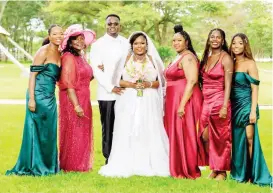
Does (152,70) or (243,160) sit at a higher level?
(152,70)

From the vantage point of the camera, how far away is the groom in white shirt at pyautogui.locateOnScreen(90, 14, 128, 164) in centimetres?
739

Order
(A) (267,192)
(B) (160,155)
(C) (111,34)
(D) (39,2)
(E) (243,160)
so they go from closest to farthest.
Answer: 1. (A) (267,192)
2. (E) (243,160)
3. (B) (160,155)
4. (C) (111,34)
5. (D) (39,2)

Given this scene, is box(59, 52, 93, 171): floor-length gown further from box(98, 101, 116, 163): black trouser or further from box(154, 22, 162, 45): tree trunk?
box(154, 22, 162, 45): tree trunk

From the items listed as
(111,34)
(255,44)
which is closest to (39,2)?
(255,44)

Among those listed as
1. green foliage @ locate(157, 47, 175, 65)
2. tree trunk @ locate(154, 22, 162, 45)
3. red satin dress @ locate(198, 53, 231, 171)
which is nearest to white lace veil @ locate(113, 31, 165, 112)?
red satin dress @ locate(198, 53, 231, 171)

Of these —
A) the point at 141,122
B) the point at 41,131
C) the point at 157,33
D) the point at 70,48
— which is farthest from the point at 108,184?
the point at 157,33

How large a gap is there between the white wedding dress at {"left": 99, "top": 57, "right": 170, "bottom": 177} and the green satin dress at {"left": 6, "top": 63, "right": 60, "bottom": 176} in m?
0.72

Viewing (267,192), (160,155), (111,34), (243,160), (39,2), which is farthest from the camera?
(39,2)

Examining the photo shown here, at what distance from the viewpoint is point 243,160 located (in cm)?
630

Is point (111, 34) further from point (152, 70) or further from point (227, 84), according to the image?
point (227, 84)

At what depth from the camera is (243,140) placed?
6258 millimetres

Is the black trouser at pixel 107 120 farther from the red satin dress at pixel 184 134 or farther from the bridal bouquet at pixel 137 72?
the red satin dress at pixel 184 134

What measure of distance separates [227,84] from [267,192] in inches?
50.2

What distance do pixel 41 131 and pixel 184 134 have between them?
1732 millimetres
